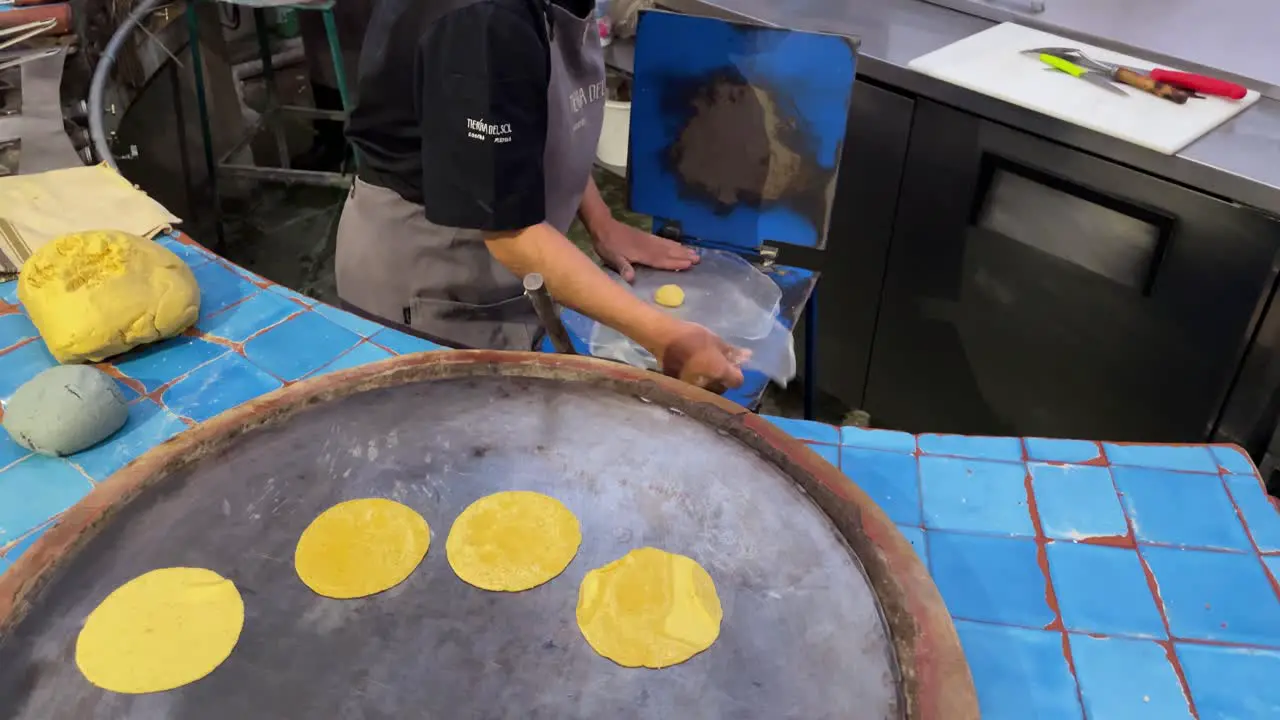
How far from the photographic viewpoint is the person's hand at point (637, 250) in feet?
5.83

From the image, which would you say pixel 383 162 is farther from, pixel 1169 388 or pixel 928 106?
pixel 1169 388

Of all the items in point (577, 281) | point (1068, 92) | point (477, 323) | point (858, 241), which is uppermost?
point (1068, 92)

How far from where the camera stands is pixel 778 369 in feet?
5.22

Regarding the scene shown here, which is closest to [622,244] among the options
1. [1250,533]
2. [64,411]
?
[64,411]

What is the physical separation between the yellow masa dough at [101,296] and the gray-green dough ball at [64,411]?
0.08m

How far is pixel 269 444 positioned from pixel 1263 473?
1.92 metres

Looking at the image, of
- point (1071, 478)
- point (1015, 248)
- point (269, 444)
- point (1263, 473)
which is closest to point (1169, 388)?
point (1263, 473)

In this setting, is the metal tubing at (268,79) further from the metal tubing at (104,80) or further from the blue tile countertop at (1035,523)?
the blue tile countertop at (1035,523)

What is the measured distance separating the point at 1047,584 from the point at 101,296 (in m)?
1.21

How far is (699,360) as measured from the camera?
1.25m

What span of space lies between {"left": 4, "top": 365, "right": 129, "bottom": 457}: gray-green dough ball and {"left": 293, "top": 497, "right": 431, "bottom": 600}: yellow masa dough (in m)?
0.41

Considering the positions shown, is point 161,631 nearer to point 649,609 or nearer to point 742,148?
point 649,609

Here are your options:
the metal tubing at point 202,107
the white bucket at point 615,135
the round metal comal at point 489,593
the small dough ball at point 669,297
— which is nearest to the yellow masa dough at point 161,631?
the round metal comal at point 489,593

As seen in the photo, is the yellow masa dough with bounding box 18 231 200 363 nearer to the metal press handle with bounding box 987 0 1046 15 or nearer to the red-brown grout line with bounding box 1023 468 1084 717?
the red-brown grout line with bounding box 1023 468 1084 717
